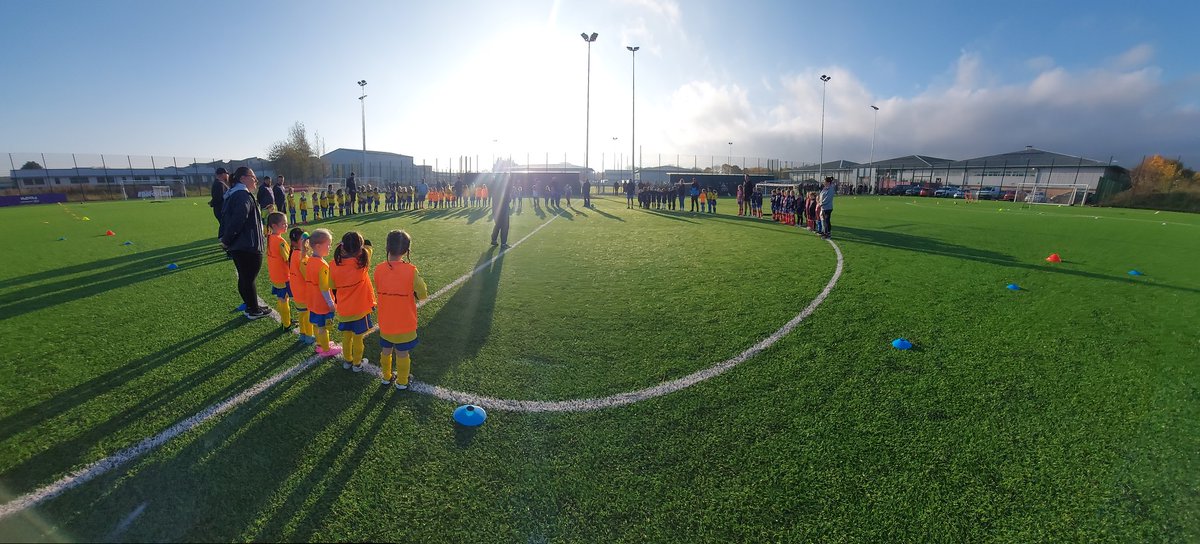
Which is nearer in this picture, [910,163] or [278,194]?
[278,194]

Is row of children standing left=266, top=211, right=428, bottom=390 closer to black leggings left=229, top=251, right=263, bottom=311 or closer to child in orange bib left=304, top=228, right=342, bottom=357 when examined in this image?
child in orange bib left=304, top=228, right=342, bottom=357

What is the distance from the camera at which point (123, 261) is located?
9.55m

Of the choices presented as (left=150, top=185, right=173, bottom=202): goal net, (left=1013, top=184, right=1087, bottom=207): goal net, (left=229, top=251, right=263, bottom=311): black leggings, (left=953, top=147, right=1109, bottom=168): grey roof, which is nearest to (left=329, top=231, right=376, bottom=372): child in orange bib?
(left=229, top=251, right=263, bottom=311): black leggings

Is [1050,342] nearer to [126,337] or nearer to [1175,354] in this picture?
[1175,354]

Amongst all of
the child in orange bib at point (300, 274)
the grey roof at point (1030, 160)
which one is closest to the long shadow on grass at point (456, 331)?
the child in orange bib at point (300, 274)

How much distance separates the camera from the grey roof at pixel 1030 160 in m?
51.7

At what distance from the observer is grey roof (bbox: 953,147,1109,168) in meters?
51.7

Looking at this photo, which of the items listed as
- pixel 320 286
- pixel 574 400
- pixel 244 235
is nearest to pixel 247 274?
pixel 244 235

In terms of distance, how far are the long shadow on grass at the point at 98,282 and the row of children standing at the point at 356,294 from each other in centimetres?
424

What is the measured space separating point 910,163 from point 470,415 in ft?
251

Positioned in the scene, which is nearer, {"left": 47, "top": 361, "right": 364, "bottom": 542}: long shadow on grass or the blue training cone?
{"left": 47, "top": 361, "right": 364, "bottom": 542}: long shadow on grass

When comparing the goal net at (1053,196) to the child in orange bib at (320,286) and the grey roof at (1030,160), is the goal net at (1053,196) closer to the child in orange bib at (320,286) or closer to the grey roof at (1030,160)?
the grey roof at (1030,160)

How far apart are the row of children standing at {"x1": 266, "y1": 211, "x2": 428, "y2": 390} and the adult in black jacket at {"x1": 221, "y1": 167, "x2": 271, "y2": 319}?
0.73 m

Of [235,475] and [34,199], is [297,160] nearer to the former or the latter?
[34,199]
